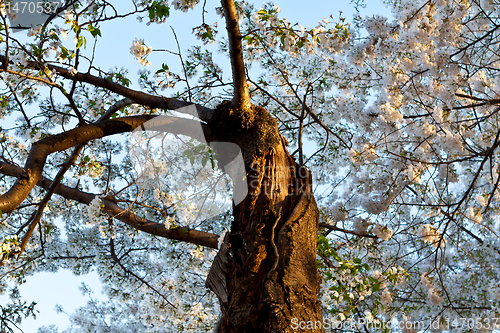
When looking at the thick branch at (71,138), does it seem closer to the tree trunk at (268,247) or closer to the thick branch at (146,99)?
the thick branch at (146,99)

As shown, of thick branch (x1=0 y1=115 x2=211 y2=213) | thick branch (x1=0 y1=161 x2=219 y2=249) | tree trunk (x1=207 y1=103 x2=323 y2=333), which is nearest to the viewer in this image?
tree trunk (x1=207 y1=103 x2=323 y2=333)

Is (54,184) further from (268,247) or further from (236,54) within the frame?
(268,247)

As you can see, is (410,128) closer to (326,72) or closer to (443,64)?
(443,64)

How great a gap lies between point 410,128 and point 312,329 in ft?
12.5

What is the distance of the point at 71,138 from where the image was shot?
2068 mm

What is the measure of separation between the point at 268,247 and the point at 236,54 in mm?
1287

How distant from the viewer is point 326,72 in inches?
214

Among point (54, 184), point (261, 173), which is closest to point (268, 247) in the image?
point (261, 173)

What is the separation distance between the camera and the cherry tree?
5.99 ft

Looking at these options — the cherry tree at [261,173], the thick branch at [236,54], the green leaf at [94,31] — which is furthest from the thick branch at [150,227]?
the green leaf at [94,31]

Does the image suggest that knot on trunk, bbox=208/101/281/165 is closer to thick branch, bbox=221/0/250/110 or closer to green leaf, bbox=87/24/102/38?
thick branch, bbox=221/0/250/110

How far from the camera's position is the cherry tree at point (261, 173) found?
183cm

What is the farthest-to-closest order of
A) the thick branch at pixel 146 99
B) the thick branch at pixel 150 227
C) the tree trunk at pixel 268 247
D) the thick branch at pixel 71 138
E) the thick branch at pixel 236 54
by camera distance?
the thick branch at pixel 150 227 → the thick branch at pixel 146 99 → the thick branch at pixel 236 54 → the thick branch at pixel 71 138 → the tree trunk at pixel 268 247

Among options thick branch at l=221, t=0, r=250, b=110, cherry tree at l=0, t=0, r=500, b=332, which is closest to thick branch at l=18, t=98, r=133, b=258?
cherry tree at l=0, t=0, r=500, b=332
